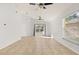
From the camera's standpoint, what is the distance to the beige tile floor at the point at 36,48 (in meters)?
1.28

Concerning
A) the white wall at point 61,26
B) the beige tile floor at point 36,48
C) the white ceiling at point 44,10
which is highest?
the white ceiling at point 44,10

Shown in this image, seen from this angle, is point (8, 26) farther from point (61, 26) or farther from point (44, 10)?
point (61, 26)

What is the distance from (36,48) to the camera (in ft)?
4.27

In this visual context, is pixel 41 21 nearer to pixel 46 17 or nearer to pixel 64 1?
pixel 46 17

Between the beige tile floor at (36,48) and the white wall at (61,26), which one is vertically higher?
the white wall at (61,26)

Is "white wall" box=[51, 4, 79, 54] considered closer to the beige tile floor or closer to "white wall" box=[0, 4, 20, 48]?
the beige tile floor

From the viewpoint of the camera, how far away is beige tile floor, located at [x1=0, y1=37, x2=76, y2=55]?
4.19 ft

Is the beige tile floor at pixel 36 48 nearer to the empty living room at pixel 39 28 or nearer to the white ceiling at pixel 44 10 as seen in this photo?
the empty living room at pixel 39 28

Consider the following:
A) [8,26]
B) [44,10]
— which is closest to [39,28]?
[44,10]

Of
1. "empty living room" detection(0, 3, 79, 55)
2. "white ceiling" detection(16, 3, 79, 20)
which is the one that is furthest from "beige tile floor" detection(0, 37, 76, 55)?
"white ceiling" detection(16, 3, 79, 20)

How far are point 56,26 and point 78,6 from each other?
261 millimetres

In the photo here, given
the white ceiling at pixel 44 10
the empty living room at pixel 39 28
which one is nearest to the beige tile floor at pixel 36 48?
the empty living room at pixel 39 28

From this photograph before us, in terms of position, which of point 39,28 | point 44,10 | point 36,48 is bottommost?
point 36,48

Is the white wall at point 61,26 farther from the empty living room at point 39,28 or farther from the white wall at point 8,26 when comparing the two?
the white wall at point 8,26
